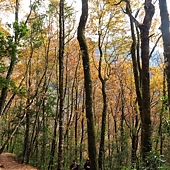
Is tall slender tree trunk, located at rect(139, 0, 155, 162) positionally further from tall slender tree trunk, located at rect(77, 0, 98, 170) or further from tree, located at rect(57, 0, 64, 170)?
tree, located at rect(57, 0, 64, 170)

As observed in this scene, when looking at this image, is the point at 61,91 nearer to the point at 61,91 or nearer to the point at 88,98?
the point at 61,91

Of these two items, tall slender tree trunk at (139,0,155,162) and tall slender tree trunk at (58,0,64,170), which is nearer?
tall slender tree trunk at (139,0,155,162)

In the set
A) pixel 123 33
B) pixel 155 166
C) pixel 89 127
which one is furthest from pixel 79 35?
pixel 123 33

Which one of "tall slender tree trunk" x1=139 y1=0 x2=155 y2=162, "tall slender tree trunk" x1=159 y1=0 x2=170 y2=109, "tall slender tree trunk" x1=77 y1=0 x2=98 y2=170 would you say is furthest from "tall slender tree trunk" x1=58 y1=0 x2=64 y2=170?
"tall slender tree trunk" x1=159 y1=0 x2=170 y2=109

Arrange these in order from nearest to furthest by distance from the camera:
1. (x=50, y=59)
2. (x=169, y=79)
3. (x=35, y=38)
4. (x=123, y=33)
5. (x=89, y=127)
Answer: (x=169, y=79) < (x=89, y=127) < (x=35, y=38) < (x=123, y=33) < (x=50, y=59)

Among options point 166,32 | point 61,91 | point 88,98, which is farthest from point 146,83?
point 61,91

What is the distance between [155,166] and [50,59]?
60.5ft

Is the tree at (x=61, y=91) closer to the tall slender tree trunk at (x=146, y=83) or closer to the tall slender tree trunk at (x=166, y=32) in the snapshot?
the tall slender tree trunk at (x=146, y=83)

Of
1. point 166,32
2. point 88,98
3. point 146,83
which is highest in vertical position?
point 166,32

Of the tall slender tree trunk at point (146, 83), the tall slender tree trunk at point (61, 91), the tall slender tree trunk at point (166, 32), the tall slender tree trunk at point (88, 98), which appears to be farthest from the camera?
the tall slender tree trunk at point (61, 91)

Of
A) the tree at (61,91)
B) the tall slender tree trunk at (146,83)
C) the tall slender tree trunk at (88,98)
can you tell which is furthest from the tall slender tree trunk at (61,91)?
the tall slender tree trunk at (146,83)

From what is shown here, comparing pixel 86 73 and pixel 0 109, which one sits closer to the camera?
pixel 86 73

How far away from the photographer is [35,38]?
51.4ft

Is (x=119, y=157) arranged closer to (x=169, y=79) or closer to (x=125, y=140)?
(x=125, y=140)
